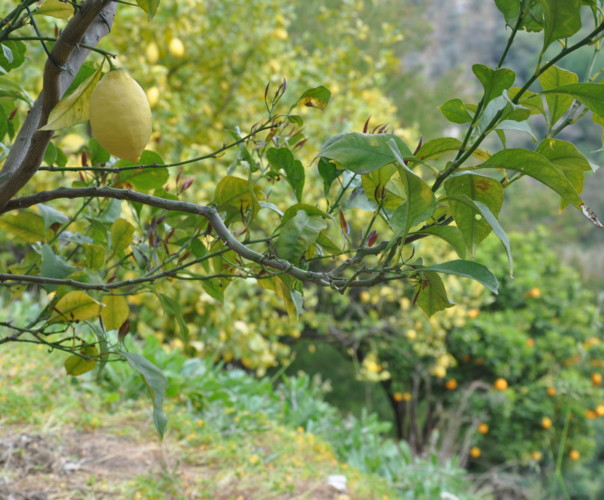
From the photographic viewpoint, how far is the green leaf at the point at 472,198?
2.00ft

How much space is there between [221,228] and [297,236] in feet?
0.25

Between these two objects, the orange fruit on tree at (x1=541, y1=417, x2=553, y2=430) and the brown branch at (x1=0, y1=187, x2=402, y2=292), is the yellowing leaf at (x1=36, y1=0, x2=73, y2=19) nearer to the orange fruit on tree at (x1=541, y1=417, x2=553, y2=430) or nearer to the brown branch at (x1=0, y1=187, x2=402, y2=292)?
the brown branch at (x1=0, y1=187, x2=402, y2=292)

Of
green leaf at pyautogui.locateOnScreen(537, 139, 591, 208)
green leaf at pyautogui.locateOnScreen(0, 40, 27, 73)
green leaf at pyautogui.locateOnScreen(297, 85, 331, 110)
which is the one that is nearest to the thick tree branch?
green leaf at pyautogui.locateOnScreen(0, 40, 27, 73)

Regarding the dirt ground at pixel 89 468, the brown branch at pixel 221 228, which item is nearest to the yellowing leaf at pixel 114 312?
the brown branch at pixel 221 228

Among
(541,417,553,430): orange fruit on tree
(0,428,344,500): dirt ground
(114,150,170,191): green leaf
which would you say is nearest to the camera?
(114,150,170,191): green leaf

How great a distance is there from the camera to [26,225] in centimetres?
93

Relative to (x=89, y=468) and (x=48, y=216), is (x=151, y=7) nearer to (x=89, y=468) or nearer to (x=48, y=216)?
(x=48, y=216)

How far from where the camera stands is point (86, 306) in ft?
2.49

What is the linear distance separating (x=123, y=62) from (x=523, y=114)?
311 cm

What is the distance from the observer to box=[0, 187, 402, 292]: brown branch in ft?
1.98

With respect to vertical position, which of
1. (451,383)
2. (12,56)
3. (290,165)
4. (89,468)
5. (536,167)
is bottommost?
(89,468)

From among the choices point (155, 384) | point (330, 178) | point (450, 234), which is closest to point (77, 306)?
point (155, 384)

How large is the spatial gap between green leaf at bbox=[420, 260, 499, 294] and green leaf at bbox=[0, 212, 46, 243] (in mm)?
626

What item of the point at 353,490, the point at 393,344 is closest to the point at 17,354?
the point at 353,490
